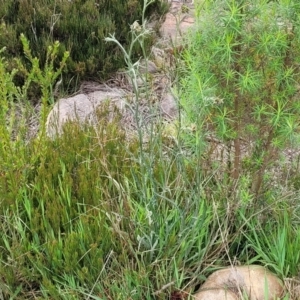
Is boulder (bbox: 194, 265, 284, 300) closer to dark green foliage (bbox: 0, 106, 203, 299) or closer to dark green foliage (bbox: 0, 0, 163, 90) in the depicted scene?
dark green foliage (bbox: 0, 106, 203, 299)

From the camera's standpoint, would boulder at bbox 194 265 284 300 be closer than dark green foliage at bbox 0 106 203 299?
Yes

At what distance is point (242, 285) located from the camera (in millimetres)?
2309

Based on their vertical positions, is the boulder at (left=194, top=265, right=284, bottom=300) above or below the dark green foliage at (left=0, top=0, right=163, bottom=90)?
below

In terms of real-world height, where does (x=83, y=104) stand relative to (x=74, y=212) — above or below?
below

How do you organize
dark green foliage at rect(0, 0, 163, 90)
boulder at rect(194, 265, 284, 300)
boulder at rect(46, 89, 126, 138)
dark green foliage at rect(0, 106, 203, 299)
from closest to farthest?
boulder at rect(194, 265, 284, 300), dark green foliage at rect(0, 106, 203, 299), boulder at rect(46, 89, 126, 138), dark green foliage at rect(0, 0, 163, 90)

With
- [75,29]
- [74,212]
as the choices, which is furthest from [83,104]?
[74,212]

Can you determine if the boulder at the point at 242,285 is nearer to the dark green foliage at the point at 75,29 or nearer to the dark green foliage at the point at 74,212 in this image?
the dark green foliage at the point at 74,212

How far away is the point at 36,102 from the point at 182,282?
2517mm

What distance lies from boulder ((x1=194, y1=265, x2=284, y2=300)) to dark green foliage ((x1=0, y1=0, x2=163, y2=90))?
2.62m

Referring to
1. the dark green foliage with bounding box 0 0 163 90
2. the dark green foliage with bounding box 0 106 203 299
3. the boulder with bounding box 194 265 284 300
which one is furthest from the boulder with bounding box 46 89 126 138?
the boulder with bounding box 194 265 284 300

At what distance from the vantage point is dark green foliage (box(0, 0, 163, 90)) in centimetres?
464

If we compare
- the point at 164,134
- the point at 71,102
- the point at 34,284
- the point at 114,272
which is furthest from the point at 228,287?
the point at 71,102

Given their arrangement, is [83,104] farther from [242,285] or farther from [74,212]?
[242,285]

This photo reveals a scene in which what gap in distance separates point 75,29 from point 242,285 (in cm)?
311
